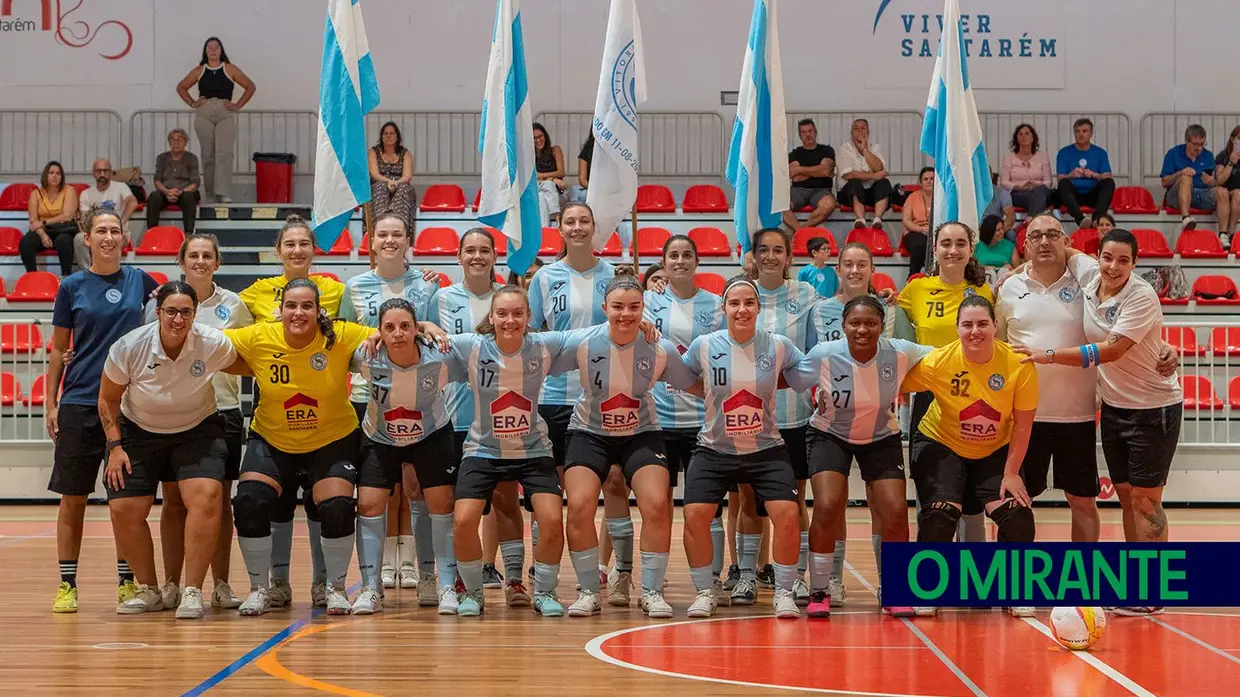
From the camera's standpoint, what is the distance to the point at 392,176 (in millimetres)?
15781

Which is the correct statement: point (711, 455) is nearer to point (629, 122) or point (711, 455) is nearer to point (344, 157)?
point (629, 122)

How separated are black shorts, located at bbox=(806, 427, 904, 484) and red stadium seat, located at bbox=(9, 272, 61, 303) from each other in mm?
10895

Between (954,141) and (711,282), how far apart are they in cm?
520

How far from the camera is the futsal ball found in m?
5.86

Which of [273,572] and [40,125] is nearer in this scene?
[273,572]

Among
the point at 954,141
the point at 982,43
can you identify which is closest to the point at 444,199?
the point at 982,43

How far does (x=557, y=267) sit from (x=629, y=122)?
146cm

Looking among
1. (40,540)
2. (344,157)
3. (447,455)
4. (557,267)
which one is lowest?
(40,540)

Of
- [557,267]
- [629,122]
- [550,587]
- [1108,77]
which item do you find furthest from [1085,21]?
[550,587]

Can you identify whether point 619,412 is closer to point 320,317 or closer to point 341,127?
point 320,317

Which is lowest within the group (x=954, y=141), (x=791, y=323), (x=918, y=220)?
(x=791, y=323)

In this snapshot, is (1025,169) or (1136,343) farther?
(1025,169)

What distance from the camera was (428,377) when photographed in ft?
23.2

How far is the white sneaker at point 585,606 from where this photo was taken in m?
6.88
